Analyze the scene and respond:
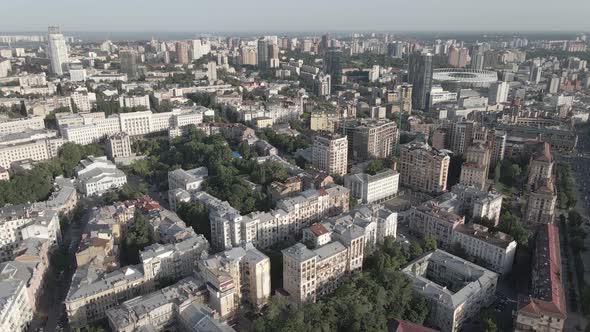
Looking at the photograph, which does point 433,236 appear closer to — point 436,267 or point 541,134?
point 436,267

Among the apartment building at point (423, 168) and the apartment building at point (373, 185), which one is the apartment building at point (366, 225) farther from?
the apartment building at point (423, 168)

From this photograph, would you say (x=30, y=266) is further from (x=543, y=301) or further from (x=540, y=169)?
(x=540, y=169)

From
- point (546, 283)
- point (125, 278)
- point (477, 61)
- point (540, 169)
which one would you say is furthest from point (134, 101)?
point (477, 61)

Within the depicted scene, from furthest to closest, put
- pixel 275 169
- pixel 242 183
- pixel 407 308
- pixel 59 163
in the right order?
1. pixel 59 163
2. pixel 275 169
3. pixel 242 183
4. pixel 407 308

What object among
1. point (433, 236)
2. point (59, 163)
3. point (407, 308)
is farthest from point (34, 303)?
point (433, 236)

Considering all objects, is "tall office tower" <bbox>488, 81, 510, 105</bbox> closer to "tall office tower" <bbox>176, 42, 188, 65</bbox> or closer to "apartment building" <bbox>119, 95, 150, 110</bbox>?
"apartment building" <bbox>119, 95, 150, 110</bbox>

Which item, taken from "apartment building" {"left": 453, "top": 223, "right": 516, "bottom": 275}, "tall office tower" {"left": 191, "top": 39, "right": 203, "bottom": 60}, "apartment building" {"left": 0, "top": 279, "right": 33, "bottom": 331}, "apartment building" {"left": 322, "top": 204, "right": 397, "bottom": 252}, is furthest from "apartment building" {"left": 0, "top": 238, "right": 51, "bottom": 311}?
"tall office tower" {"left": 191, "top": 39, "right": 203, "bottom": 60}

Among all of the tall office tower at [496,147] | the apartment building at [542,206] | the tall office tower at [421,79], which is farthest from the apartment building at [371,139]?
the tall office tower at [421,79]
